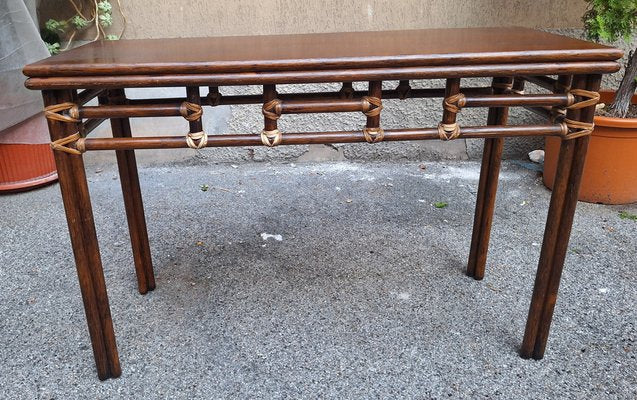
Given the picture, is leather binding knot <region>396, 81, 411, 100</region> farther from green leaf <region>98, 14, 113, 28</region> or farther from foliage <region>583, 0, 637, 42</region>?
green leaf <region>98, 14, 113, 28</region>

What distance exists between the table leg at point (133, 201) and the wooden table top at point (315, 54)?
246 mm

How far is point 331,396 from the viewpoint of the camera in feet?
5.08

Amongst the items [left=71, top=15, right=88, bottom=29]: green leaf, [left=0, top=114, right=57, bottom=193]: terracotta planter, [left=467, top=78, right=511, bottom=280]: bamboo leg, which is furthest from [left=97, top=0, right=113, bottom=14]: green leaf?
[left=467, top=78, right=511, bottom=280]: bamboo leg

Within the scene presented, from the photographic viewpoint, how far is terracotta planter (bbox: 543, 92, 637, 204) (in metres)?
2.68

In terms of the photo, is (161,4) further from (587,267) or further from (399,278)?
(587,267)

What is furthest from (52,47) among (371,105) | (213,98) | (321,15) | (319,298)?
(371,105)

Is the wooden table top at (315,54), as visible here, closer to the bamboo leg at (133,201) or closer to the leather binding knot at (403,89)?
the leather binding knot at (403,89)

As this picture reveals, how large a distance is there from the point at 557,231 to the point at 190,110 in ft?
3.64

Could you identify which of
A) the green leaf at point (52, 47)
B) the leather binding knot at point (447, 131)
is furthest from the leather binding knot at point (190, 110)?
the green leaf at point (52, 47)

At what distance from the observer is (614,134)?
8.85 feet

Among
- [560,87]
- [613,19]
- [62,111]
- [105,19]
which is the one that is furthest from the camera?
[105,19]

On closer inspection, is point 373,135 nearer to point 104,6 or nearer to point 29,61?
point 29,61

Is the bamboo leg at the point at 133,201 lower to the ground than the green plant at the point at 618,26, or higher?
lower

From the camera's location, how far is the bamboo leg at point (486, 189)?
186cm
